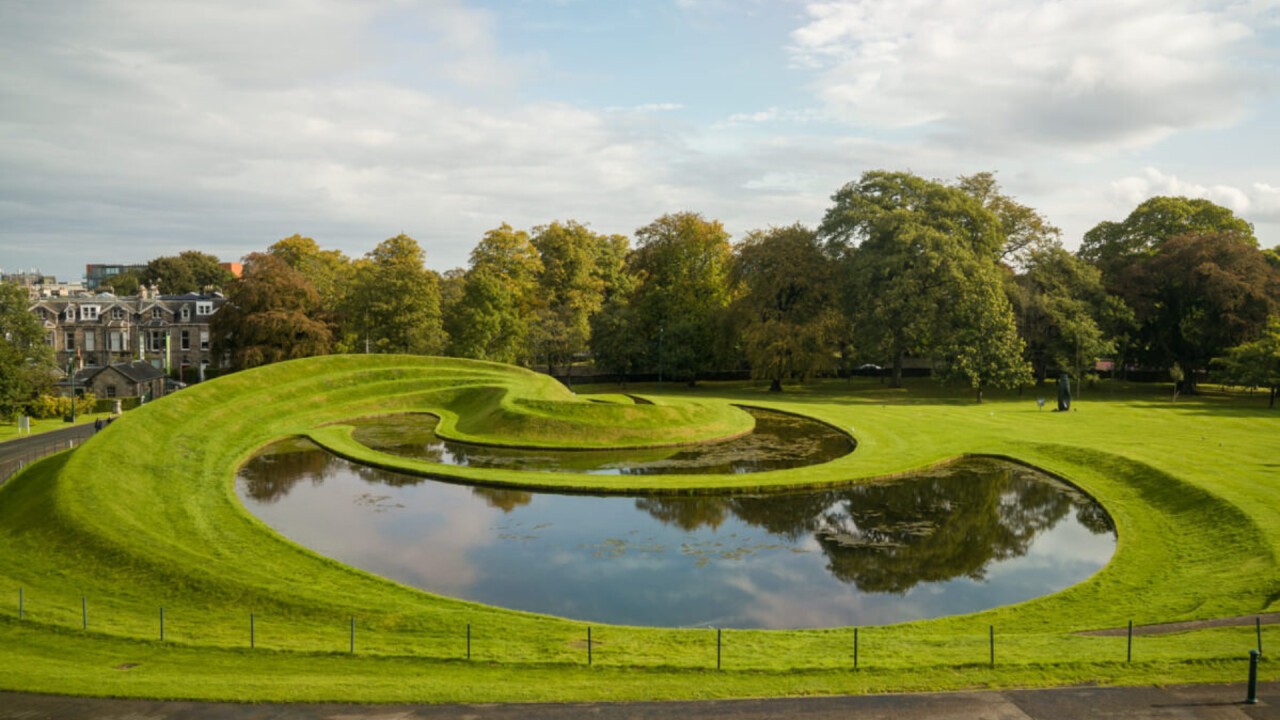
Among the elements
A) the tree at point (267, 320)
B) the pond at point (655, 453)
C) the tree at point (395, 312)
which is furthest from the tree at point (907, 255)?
the tree at point (267, 320)

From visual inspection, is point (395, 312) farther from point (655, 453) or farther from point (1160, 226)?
point (1160, 226)

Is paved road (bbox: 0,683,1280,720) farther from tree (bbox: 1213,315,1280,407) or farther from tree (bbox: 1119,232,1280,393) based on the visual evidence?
tree (bbox: 1119,232,1280,393)

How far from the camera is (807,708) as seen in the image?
16.5 m

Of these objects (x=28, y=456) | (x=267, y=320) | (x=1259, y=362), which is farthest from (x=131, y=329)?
(x=1259, y=362)

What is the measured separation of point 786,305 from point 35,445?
7042 cm

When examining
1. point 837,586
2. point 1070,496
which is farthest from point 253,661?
point 1070,496

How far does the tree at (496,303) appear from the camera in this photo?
94.1 metres

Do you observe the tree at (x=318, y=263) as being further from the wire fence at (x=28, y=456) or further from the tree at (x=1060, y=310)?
the tree at (x=1060, y=310)

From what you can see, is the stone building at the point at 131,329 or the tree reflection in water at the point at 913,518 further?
the stone building at the point at 131,329

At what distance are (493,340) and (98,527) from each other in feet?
219

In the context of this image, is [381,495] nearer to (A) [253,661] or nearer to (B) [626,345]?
(A) [253,661]

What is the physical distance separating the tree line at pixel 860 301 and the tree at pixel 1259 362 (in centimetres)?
17

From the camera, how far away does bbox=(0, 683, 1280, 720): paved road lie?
629 inches

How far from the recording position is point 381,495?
41.1 m
